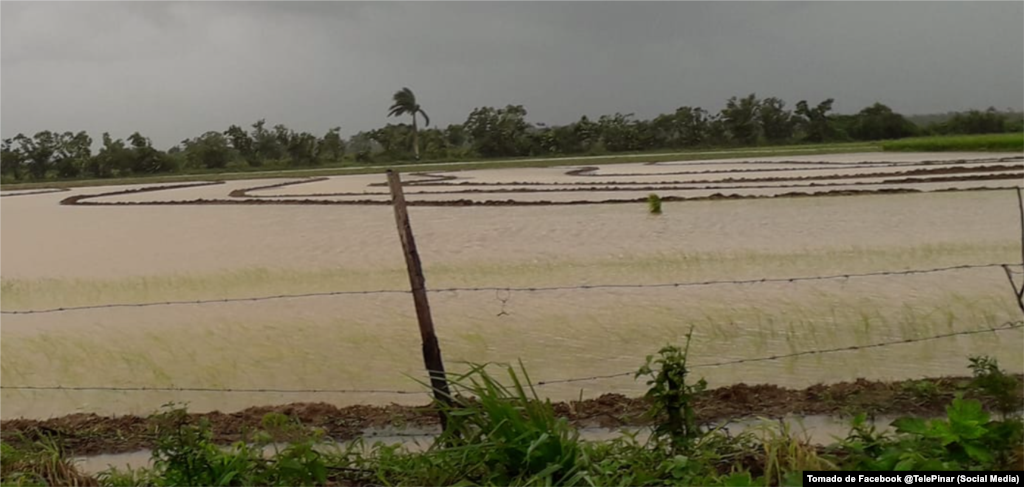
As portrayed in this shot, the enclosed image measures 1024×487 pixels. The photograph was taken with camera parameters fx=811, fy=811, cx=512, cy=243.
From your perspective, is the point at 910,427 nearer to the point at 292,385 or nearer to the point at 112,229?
the point at 292,385

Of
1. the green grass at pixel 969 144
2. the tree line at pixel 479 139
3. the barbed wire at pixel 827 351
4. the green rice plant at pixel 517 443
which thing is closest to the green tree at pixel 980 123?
the tree line at pixel 479 139

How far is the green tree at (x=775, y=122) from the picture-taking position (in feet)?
131

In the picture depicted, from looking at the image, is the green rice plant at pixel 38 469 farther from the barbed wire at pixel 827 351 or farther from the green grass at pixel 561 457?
the barbed wire at pixel 827 351

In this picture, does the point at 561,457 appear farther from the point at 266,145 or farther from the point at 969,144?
the point at 266,145

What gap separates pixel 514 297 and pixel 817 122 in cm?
3673

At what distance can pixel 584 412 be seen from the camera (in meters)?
3.34

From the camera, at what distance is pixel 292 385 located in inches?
159

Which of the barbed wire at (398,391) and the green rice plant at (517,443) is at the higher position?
the green rice plant at (517,443)

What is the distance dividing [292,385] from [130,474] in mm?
1327

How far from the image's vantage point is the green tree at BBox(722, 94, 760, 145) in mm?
39812

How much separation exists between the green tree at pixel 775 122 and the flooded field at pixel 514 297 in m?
29.9

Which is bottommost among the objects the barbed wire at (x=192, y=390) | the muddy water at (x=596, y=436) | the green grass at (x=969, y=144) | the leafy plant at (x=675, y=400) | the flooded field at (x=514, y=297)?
the muddy water at (x=596, y=436)

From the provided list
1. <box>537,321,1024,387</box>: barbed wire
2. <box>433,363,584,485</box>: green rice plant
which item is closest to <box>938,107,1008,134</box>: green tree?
<box>537,321,1024,387</box>: barbed wire

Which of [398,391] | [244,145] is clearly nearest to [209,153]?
[244,145]
